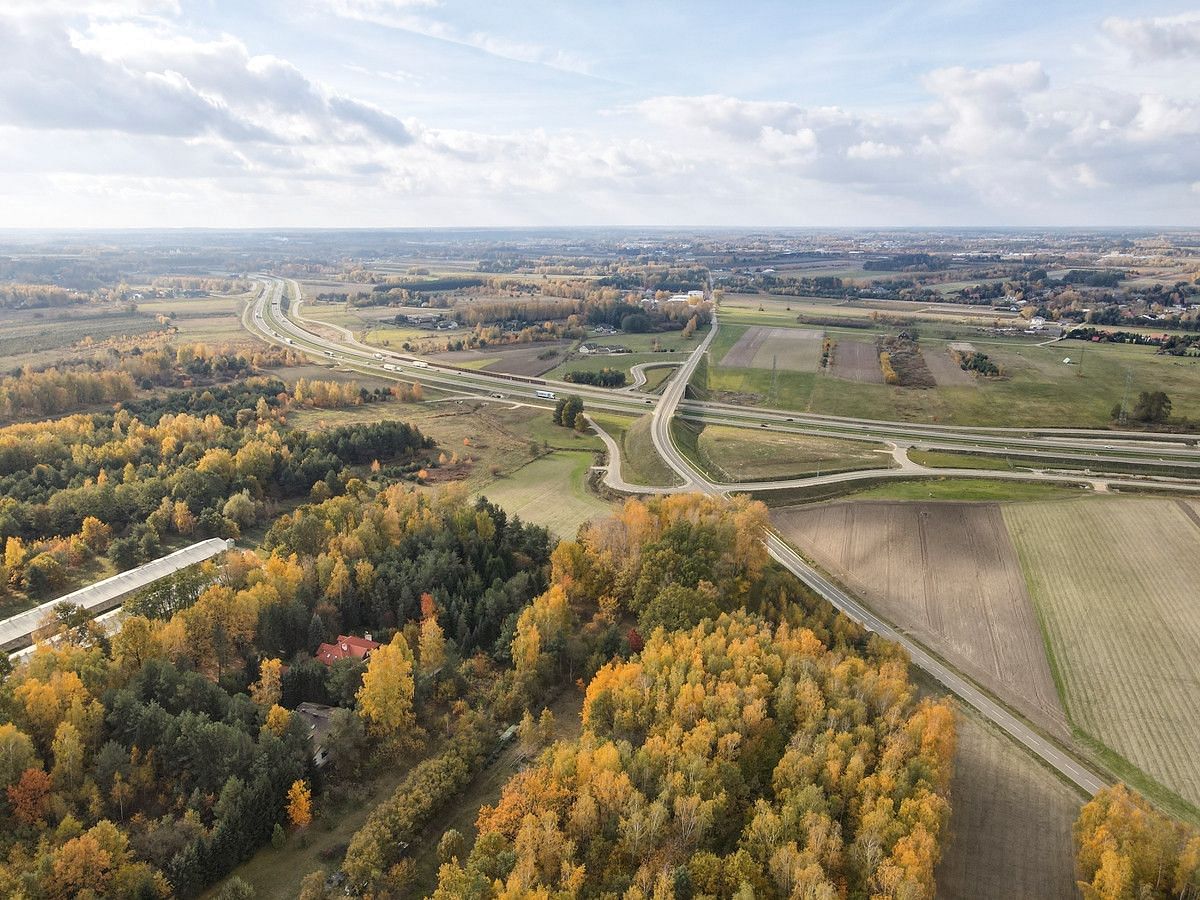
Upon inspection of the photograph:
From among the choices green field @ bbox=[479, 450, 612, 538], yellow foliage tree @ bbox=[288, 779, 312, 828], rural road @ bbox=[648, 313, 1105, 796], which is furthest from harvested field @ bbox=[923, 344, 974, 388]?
yellow foliage tree @ bbox=[288, 779, 312, 828]

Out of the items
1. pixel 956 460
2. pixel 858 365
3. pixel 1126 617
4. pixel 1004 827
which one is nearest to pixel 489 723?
pixel 1004 827

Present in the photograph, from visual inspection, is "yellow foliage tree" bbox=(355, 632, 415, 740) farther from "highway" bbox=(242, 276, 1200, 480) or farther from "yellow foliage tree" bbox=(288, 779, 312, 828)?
"highway" bbox=(242, 276, 1200, 480)

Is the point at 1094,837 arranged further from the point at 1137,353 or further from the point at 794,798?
the point at 1137,353

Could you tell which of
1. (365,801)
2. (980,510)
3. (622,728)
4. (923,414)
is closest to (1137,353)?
(923,414)

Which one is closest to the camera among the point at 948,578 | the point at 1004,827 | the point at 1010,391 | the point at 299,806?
the point at 1004,827

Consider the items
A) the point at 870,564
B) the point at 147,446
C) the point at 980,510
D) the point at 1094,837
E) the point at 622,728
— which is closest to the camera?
the point at 1094,837

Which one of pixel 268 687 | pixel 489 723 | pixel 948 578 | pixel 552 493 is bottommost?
pixel 489 723

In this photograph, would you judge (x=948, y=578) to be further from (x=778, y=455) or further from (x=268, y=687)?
(x=268, y=687)
